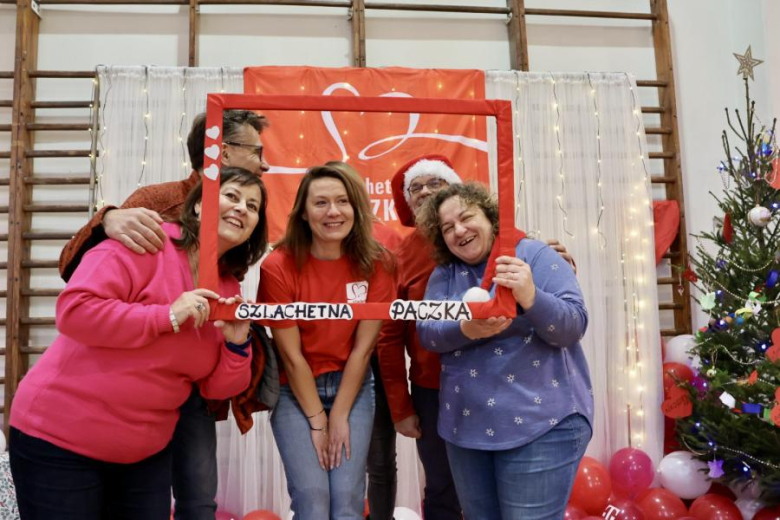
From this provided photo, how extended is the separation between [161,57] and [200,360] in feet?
11.9

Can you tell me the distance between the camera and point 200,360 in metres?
1.58

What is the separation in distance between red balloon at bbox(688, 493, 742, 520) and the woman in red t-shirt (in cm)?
249

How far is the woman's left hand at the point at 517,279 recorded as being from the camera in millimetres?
1541

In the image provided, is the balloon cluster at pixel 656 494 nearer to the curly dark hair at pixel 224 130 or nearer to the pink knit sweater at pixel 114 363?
the pink knit sweater at pixel 114 363

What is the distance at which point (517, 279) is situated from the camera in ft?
5.06

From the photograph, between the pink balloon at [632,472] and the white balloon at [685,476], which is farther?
the pink balloon at [632,472]

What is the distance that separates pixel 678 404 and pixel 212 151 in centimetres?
347

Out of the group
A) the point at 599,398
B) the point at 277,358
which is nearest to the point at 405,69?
the point at 599,398

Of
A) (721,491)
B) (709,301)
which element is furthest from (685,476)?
(709,301)

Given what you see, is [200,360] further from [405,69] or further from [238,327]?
[405,69]

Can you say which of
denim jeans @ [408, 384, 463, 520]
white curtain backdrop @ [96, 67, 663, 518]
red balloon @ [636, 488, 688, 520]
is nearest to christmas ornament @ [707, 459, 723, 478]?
red balloon @ [636, 488, 688, 520]

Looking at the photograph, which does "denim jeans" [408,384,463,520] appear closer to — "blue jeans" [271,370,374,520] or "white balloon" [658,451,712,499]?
"blue jeans" [271,370,374,520]

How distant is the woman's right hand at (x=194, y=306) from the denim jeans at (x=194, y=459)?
0.46 m

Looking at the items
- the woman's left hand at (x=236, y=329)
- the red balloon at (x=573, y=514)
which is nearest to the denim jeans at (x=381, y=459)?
the woman's left hand at (x=236, y=329)
